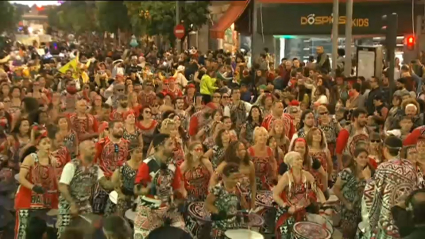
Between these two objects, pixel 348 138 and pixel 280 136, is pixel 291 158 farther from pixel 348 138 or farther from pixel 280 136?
pixel 348 138

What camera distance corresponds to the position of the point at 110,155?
916cm

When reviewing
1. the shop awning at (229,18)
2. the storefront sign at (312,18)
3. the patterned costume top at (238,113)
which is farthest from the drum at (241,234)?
the shop awning at (229,18)

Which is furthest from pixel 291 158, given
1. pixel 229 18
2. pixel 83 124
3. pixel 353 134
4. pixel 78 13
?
pixel 78 13

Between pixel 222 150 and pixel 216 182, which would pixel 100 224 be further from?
pixel 222 150

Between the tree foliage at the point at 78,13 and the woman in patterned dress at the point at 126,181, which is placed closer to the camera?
the woman in patterned dress at the point at 126,181

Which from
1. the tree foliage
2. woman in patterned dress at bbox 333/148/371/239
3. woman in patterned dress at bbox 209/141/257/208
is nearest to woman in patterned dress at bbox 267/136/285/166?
woman in patterned dress at bbox 209/141/257/208

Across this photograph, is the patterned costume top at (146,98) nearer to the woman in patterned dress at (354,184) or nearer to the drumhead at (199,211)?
the drumhead at (199,211)

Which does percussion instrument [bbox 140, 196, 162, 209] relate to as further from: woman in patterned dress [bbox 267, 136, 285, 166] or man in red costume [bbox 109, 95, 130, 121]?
man in red costume [bbox 109, 95, 130, 121]

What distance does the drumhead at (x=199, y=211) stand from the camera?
7.56 metres

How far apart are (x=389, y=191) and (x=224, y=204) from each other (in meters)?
1.69

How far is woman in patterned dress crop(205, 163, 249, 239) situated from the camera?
289 inches

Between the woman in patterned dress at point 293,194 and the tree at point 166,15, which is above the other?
the tree at point 166,15

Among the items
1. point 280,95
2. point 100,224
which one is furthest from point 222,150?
point 280,95

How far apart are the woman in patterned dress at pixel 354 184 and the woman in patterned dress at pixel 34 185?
127 inches
